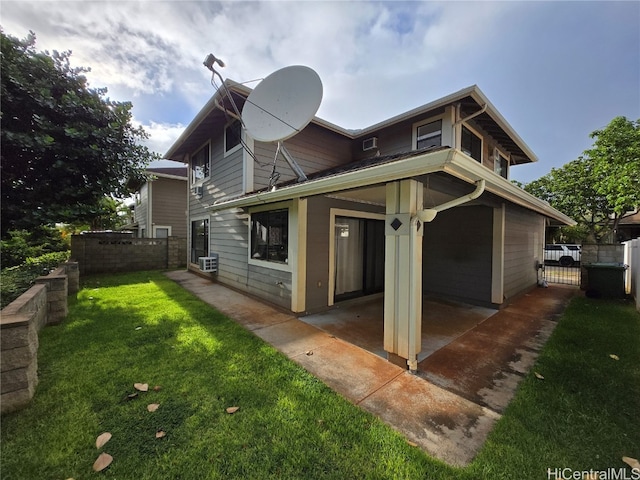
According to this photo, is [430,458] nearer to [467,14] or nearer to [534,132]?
[467,14]

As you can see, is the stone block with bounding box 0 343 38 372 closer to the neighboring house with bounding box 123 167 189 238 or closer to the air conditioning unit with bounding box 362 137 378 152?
the air conditioning unit with bounding box 362 137 378 152

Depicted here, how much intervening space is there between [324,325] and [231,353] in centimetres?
184

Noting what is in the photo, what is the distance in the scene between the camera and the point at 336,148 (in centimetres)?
800

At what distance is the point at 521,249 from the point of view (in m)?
7.53

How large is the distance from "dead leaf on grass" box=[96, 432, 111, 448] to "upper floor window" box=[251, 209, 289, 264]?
3.75m

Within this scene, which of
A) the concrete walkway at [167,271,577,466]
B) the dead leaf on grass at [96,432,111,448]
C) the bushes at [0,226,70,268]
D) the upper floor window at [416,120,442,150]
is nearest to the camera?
the dead leaf on grass at [96,432,111,448]

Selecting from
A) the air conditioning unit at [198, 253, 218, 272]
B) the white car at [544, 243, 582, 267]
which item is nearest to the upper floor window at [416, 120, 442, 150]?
the air conditioning unit at [198, 253, 218, 272]

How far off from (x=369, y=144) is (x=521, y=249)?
5520 millimetres

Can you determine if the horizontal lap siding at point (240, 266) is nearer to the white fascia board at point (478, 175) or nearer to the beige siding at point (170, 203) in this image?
the white fascia board at point (478, 175)

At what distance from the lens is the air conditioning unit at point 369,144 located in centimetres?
780

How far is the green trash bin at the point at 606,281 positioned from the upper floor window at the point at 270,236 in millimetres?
8546

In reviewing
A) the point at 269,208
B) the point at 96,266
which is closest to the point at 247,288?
the point at 269,208

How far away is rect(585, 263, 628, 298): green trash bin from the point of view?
680 centimetres

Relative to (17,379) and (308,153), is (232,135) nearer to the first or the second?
(308,153)
